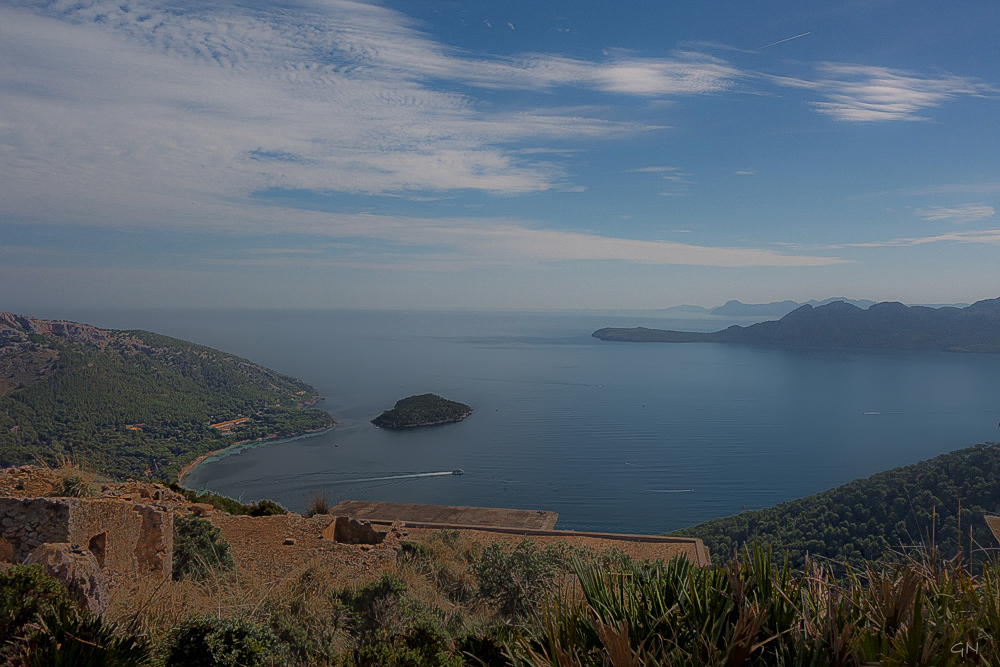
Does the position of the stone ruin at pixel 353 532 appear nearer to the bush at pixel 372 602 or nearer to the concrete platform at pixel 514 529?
the concrete platform at pixel 514 529

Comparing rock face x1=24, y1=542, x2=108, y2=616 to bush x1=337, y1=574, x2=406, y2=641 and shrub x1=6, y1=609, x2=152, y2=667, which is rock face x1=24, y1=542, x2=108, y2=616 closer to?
shrub x1=6, y1=609, x2=152, y2=667

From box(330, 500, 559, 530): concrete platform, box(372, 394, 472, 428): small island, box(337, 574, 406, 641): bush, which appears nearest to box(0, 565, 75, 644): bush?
box(337, 574, 406, 641): bush

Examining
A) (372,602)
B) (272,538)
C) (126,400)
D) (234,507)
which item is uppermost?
(372,602)

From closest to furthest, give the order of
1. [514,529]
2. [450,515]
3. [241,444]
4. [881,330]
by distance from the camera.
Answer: [514,529] → [450,515] → [241,444] → [881,330]

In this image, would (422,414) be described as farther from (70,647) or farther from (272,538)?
(70,647)

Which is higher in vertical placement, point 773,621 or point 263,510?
point 773,621

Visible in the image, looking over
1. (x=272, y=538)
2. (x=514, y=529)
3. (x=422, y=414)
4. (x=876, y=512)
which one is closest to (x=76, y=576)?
(x=272, y=538)
